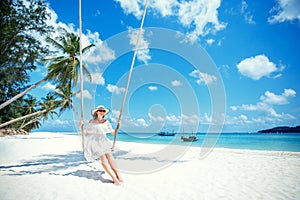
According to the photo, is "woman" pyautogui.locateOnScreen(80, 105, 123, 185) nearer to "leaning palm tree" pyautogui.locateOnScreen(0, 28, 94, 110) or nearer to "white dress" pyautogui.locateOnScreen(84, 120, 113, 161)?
"white dress" pyautogui.locateOnScreen(84, 120, 113, 161)

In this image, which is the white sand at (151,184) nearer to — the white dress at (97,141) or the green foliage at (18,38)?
the white dress at (97,141)

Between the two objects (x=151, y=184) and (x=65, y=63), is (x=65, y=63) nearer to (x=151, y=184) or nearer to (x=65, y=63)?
(x=65, y=63)

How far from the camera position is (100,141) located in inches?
168

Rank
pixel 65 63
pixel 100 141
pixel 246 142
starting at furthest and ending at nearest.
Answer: pixel 246 142, pixel 65 63, pixel 100 141

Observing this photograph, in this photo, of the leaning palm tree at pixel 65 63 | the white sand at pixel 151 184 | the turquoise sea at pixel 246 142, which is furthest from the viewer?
the turquoise sea at pixel 246 142

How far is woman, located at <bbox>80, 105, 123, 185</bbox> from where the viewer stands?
426cm

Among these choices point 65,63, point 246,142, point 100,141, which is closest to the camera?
point 100,141

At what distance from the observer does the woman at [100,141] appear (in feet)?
14.0

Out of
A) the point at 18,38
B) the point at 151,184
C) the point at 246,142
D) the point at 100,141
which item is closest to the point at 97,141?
the point at 100,141

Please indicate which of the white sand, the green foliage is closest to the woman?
the white sand

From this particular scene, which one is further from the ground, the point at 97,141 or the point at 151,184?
the point at 97,141

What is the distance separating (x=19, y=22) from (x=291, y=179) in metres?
10.9

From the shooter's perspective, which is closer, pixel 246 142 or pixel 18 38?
pixel 18 38

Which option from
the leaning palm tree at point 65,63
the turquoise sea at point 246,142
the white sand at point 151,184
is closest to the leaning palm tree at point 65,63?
the leaning palm tree at point 65,63
